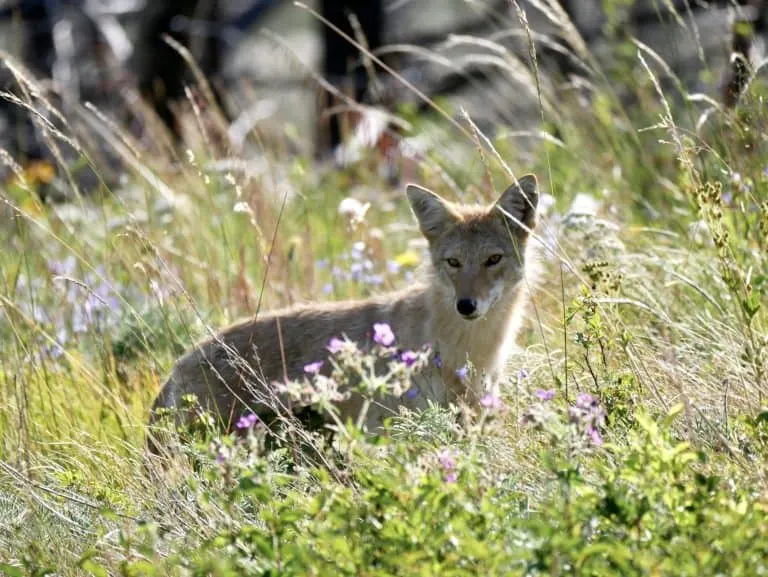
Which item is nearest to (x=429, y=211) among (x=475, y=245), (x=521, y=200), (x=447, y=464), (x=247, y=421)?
(x=475, y=245)

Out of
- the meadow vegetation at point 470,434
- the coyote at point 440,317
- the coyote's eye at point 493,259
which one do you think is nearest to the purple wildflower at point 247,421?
the meadow vegetation at point 470,434

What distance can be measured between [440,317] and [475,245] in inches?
13.6

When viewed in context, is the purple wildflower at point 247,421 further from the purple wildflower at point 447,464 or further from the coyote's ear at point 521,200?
the coyote's ear at point 521,200

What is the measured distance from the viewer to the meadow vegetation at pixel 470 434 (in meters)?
2.67

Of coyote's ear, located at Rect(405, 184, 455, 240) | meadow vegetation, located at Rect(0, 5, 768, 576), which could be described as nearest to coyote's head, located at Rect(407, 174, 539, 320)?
coyote's ear, located at Rect(405, 184, 455, 240)

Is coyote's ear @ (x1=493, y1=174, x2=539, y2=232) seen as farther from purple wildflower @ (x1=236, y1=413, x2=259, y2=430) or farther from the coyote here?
purple wildflower @ (x1=236, y1=413, x2=259, y2=430)

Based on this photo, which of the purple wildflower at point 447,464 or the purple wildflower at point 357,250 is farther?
the purple wildflower at point 357,250

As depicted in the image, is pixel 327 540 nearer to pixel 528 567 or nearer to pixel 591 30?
pixel 528 567

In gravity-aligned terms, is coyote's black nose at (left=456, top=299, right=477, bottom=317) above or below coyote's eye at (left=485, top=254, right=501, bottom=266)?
below

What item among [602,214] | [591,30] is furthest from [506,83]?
[602,214]

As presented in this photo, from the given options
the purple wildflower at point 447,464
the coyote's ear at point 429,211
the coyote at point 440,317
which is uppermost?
the coyote's ear at point 429,211

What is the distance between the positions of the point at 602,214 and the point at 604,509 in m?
3.26

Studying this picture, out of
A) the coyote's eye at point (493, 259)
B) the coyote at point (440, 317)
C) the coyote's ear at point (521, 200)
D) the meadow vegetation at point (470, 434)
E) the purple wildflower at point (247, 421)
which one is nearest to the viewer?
the meadow vegetation at point (470, 434)

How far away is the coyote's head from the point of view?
5.03 metres
